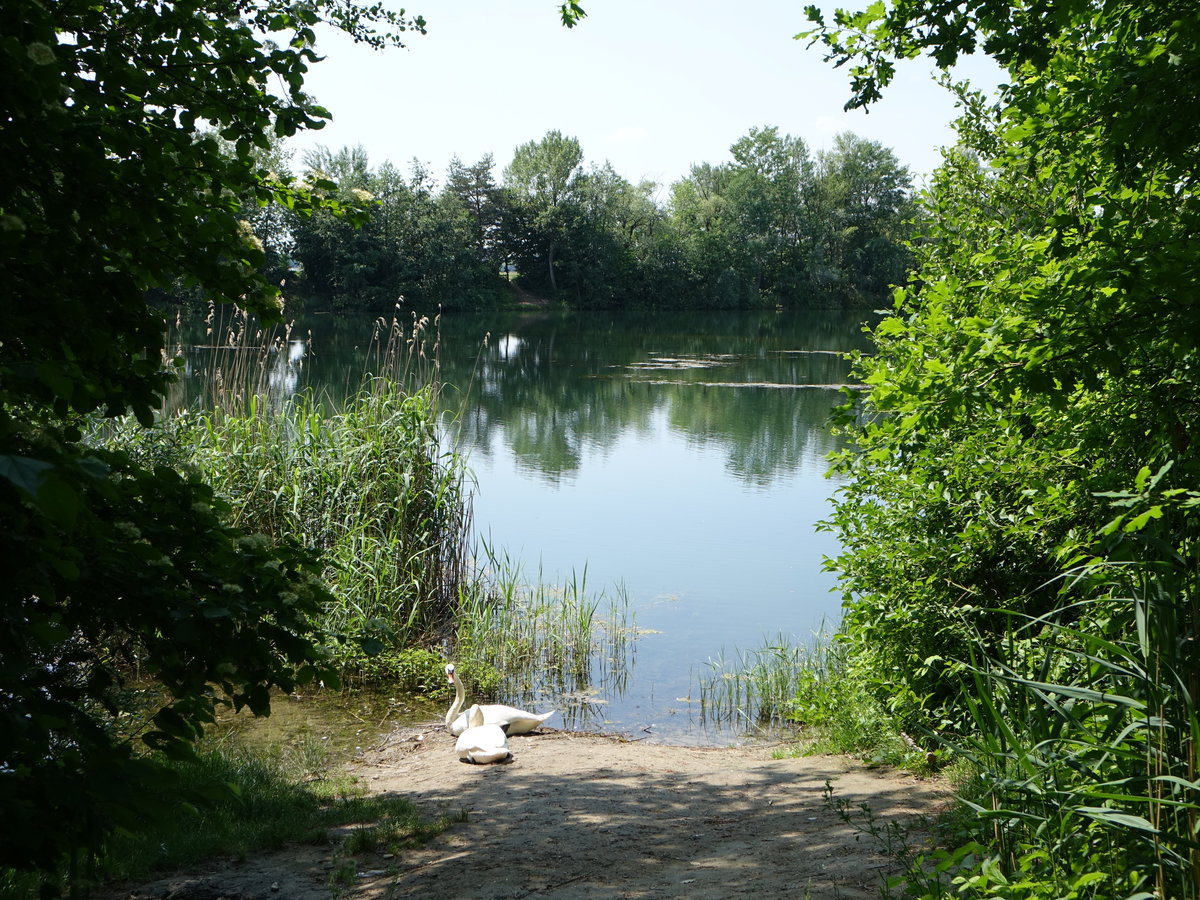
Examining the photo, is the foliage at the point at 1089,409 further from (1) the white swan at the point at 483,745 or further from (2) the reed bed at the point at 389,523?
(2) the reed bed at the point at 389,523

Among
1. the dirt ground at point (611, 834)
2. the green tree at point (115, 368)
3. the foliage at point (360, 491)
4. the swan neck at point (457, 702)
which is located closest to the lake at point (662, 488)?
the foliage at point (360, 491)

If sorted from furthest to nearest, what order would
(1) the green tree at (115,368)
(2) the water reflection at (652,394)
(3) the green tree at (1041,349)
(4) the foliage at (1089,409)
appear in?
(2) the water reflection at (652,394) < (3) the green tree at (1041,349) < (4) the foliage at (1089,409) < (1) the green tree at (115,368)

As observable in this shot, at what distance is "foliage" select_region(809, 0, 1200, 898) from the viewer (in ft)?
9.92

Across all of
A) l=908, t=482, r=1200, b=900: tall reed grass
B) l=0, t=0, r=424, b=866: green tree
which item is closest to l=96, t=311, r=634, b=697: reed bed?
l=0, t=0, r=424, b=866: green tree

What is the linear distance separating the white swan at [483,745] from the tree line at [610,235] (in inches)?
1518

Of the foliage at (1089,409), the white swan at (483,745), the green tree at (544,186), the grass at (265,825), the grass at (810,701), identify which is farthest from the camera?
the green tree at (544,186)

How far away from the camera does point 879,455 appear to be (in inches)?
172

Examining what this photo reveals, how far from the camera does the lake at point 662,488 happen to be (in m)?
9.85

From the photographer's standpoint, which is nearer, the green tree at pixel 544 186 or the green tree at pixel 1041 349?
the green tree at pixel 1041 349

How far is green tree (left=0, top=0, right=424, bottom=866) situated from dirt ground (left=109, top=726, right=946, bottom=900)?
181cm

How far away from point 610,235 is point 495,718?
5182 centimetres

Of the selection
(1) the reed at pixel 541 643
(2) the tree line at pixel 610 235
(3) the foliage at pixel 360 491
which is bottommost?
(1) the reed at pixel 541 643

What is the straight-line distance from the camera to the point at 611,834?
504 centimetres

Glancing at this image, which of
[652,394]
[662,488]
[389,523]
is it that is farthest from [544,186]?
[389,523]
